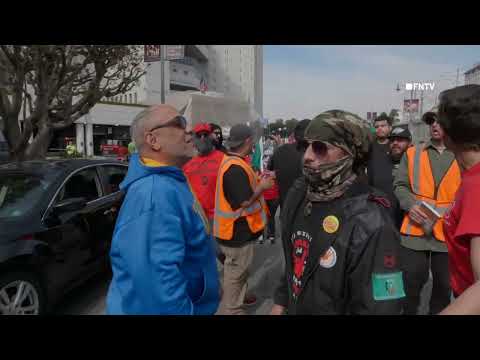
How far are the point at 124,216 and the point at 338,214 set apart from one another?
2.93ft

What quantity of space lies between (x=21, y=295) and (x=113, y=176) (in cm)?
234

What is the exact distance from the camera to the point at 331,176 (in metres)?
1.59

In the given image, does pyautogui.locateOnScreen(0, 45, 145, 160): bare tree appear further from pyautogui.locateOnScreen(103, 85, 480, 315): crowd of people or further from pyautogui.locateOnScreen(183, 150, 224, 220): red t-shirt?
pyautogui.locateOnScreen(103, 85, 480, 315): crowd of people

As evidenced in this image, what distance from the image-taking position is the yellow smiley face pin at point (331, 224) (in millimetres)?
1473

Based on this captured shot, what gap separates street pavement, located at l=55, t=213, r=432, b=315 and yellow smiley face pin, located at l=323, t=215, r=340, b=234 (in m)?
2.62

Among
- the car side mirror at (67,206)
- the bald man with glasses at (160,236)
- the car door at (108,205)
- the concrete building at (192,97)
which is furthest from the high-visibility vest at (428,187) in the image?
the car door at (108,205)

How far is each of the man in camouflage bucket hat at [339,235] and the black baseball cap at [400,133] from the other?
11.0 ft

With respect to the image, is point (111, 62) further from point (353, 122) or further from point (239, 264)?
point (353, 122)

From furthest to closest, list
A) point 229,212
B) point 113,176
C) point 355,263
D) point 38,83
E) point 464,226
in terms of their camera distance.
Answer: point 38,83 → point 113,176 → point 229,212 → point 355,263 → point 464,226

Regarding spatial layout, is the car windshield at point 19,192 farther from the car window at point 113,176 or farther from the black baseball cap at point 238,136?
the black baseball cap at point 238,136

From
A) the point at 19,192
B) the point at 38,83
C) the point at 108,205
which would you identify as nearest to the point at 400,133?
the point at 108,205

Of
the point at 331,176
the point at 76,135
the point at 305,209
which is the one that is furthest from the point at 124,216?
the point at 76,135

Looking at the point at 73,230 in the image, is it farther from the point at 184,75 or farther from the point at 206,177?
the point at 184,75

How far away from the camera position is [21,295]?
10.7 ft
